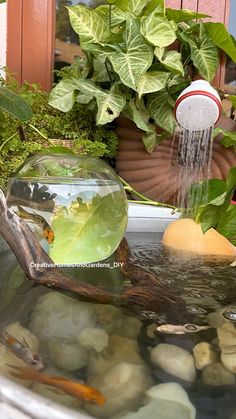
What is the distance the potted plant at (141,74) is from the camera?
2.15 metres

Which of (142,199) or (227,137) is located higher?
(227,137)

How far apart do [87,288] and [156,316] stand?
154 millimetres

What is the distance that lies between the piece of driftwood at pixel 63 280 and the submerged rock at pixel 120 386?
22cm

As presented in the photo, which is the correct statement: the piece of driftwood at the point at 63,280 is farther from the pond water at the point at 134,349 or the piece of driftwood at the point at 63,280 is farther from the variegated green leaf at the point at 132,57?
the variegated green leaf at the point at 132,57

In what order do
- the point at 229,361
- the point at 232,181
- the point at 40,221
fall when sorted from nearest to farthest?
the point at 229,361 < the point at 40,221 < the point at 232,181

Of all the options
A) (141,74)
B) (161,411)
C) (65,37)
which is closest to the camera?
(161,411)

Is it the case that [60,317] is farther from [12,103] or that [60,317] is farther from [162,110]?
[162,110]

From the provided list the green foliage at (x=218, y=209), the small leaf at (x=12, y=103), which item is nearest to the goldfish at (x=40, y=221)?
the green foliage at (x=218, y=209)

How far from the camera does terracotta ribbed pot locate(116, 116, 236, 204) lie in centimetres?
227

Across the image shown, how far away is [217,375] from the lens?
0.49m

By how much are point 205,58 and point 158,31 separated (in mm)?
356

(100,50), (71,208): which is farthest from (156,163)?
(71,208)

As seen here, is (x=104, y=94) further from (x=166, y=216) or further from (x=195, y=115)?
(x=166, y=216)

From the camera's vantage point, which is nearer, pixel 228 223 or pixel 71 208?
pixel 71 208
